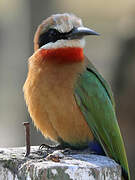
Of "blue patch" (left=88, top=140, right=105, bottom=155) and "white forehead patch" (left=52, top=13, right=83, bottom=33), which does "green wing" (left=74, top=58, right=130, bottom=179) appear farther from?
"white forehead patch" (left=52, top=13, right=83, bottom=33)

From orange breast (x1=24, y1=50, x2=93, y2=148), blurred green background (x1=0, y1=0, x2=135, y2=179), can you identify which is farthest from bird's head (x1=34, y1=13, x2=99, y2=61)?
blurred green background (x1=0, y1=0, x2=135, y2=179)

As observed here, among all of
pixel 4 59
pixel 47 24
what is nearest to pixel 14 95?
pixel 4 59

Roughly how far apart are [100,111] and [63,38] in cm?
76

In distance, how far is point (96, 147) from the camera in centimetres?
466

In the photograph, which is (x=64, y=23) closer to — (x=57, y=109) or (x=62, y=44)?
(x=62, y=44)

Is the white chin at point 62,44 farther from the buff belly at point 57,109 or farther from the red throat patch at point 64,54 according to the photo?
the buff belly at point 57,109

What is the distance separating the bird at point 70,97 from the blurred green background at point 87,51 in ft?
11.1

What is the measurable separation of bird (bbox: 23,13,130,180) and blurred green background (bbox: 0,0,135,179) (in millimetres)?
3381

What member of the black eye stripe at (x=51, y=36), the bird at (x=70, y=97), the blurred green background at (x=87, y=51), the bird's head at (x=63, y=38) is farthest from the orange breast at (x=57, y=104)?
the blurred green background at (x=87, y=51)

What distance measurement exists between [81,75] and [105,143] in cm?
63

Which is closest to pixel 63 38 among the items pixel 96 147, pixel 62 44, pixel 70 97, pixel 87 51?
pixel 62 44

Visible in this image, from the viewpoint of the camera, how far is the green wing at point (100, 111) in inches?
180

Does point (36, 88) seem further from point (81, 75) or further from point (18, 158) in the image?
point (18, 158)

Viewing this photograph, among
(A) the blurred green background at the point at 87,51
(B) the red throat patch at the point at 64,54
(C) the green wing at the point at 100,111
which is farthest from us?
(A) the blurred green background at the point at 87,51
